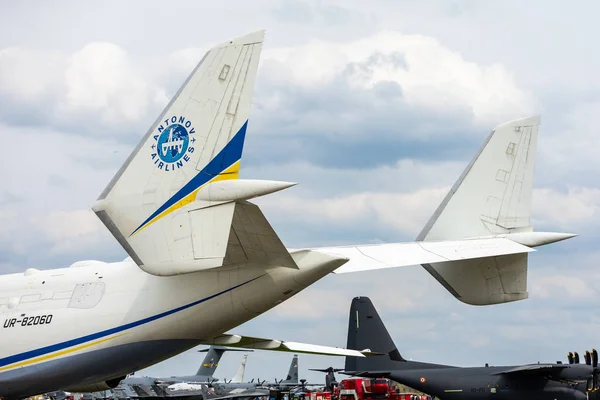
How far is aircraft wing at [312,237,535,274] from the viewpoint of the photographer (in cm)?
1430

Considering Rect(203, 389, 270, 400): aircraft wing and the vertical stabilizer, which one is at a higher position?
the vertical stabilizer

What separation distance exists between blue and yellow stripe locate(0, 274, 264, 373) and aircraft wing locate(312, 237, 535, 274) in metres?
1.79

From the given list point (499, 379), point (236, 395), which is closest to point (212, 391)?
point (236, 395)

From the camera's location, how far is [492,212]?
Result: 17406 millimetres

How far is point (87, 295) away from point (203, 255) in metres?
3.96

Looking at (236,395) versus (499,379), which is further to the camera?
(236,395)

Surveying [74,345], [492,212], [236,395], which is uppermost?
[492,212]

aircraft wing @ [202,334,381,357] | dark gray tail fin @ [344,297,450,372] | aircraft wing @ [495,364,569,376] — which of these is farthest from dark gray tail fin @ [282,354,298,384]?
aircraft wing @ [202,334,381,357]

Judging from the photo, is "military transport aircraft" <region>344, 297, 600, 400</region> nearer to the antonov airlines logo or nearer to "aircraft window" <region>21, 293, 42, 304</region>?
"aircraft window" <region>21, 293, 42, 304</region>

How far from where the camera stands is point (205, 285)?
13.9 m

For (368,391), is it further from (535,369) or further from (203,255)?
(203,255)

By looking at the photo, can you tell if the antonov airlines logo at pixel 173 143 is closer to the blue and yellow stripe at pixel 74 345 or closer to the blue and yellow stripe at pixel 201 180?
the blue and yellow stripe at pixel 201 180

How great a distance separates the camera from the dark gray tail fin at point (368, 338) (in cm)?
3541

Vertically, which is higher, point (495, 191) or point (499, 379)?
point (495, 191)
